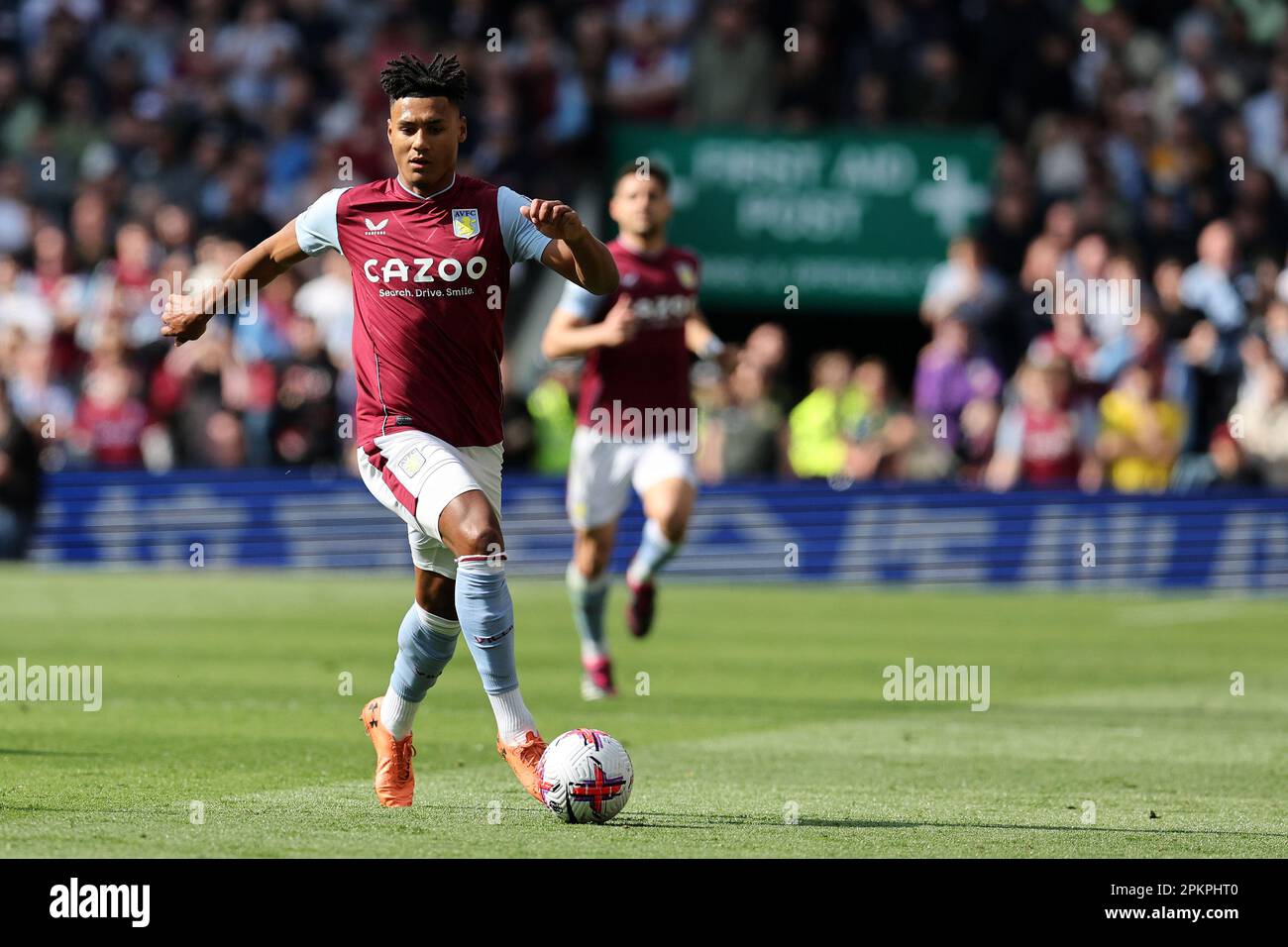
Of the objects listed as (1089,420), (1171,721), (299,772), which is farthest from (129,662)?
(1089,420)

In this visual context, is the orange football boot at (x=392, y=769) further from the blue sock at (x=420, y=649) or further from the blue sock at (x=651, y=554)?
the blue sock at (x=651, y=554)

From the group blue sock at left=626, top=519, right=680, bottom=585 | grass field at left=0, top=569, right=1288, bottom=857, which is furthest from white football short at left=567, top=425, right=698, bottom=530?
grass field at left=0, top=569, right=1288, bottom=857

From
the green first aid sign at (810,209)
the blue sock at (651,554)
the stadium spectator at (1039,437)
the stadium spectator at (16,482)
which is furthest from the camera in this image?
the green first aid sign at (810,209)

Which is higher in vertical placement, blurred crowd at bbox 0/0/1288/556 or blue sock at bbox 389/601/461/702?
blurred crowd at bbox 0/0/1288/556

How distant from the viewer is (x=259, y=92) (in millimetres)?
26000

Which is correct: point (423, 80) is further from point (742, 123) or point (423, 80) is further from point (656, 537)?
point (742, 123)

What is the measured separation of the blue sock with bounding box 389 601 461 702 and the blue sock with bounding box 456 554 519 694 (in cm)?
24

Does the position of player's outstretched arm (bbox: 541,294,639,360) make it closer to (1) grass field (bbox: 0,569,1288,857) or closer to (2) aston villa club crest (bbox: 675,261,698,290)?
Result: (2) aston villa club crest (bbox: 675,261,698,290)

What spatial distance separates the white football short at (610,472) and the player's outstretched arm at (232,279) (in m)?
4.87

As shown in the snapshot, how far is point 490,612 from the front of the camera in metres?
8.52

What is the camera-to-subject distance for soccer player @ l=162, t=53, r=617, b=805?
8562 millimetres

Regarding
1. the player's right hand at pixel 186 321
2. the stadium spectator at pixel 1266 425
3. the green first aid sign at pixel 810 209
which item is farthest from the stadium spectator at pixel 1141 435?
the player's right hand at pixel 186 321

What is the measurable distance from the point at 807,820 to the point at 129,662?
716 centimetres

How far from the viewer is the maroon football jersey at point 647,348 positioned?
13.6 metres
